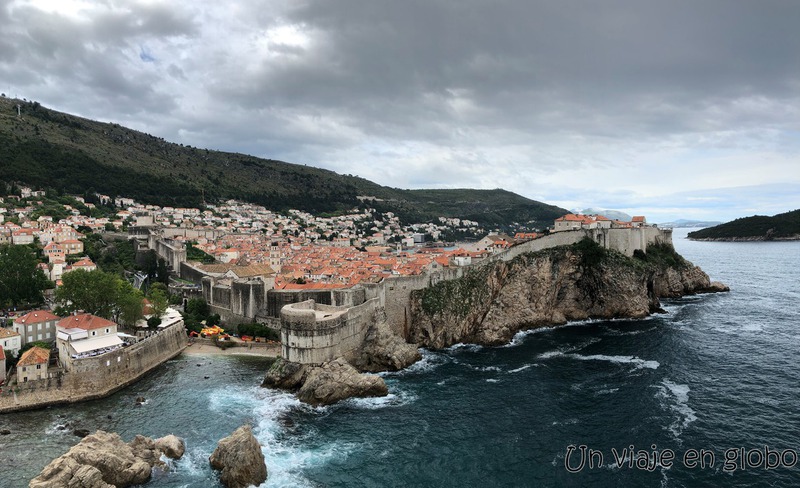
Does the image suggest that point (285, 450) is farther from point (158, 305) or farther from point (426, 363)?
point (158, 305)

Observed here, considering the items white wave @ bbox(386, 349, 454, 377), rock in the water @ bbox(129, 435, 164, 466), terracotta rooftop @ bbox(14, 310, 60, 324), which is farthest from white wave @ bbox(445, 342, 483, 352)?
terracotta rooftop @ bbox(14, 310, 60, 324)

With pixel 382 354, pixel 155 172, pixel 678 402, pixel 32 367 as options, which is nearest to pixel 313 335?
pixel 382 354

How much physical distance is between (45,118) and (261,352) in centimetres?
12518

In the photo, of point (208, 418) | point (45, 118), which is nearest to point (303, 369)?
point (208, 418)

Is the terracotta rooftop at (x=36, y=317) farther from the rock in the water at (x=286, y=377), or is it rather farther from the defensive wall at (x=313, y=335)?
the defensive wall at (x=313, y=335)

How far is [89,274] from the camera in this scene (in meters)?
34.9

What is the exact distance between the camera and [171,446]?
70.3ft

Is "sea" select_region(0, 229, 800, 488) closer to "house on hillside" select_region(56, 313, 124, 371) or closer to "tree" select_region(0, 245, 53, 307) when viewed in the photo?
"house on hillside" select_region(56, 313, 124, 371)

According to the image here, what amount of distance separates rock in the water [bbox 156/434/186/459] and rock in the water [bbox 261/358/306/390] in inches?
315

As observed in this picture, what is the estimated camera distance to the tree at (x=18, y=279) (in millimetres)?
35716

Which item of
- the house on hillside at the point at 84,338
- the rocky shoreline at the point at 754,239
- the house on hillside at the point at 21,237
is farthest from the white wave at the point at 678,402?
the rocky shoreline at the point at 754,239

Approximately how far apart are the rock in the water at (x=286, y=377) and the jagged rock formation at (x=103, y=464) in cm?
877

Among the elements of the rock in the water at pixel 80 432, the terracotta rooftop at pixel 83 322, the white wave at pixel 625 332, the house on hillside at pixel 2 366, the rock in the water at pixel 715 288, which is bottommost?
the rock in the water at pixel 80 432

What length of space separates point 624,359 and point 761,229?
501 feet
